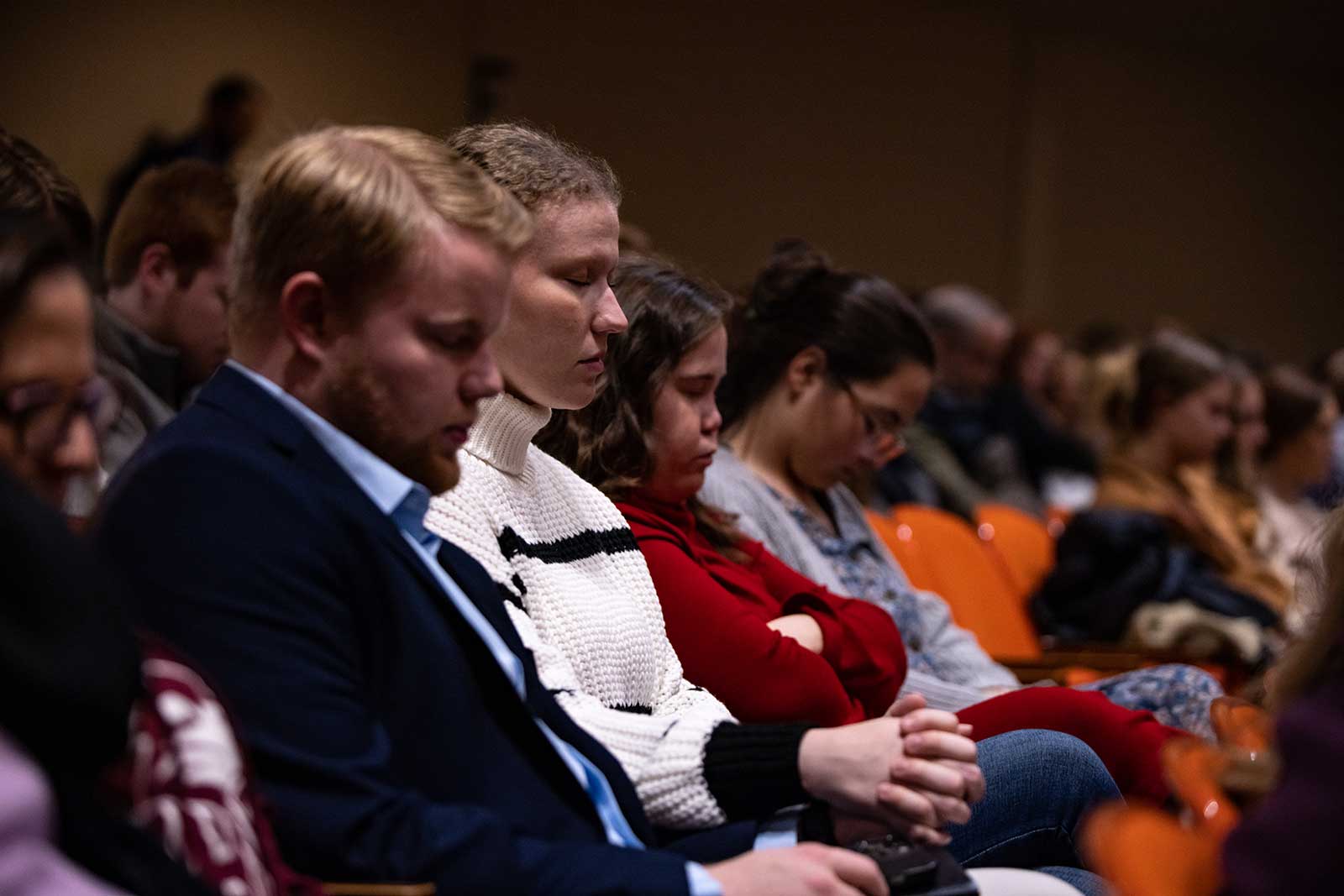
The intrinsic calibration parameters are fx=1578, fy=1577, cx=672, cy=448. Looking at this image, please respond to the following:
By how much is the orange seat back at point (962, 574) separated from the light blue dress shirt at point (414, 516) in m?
2.16

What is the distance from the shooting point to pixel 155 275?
2.78 meters

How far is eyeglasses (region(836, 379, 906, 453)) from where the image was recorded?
2.90m

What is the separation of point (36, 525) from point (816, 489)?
213cm

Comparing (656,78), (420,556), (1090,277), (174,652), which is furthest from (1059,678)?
(1090,277)

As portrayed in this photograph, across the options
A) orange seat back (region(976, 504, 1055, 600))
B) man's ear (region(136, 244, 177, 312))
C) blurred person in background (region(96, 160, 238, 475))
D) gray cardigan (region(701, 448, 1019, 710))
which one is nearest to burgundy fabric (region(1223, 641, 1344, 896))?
gray cardigan (region(701, 448, 1019, 710))

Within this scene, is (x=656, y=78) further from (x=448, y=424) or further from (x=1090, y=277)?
(x=448, y=424)

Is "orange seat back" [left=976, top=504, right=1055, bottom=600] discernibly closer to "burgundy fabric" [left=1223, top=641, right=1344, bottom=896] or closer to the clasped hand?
the clasped hand

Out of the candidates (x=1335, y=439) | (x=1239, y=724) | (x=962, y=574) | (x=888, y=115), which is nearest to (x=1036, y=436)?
(x=1335, y=439)

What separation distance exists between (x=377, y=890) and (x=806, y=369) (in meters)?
1.82

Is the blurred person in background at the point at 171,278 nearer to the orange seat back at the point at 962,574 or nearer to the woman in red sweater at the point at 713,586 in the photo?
the woman in red sweater at the point at 713,586

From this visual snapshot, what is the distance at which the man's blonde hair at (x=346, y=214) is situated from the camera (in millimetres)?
1395

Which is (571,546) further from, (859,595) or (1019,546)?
(1019,546)

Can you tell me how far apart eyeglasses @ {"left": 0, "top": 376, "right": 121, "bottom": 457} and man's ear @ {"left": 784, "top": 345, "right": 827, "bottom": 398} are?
74.0 inches

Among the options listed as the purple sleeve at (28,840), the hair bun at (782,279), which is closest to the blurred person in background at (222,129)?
the hair bun at (782,279)
